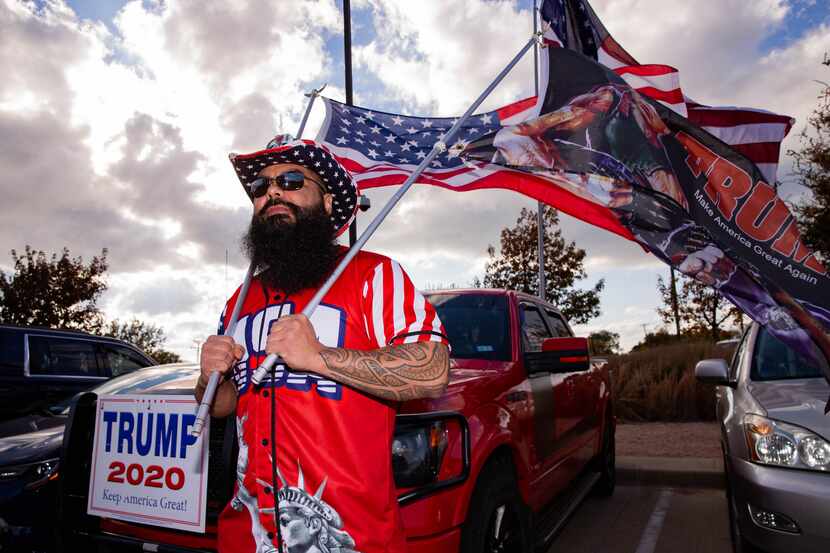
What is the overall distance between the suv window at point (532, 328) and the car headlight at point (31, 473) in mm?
3021

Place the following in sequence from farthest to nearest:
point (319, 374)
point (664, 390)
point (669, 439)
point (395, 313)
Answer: point (664, 390) < point (669, 439) < point (395, 313) < point (319, 374)

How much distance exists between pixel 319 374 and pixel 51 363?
786 centimetres

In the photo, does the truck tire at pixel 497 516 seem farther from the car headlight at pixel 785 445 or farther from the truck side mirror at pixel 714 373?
the truck side mirror at pixel 714 373

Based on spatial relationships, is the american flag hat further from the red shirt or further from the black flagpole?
the black flagpole

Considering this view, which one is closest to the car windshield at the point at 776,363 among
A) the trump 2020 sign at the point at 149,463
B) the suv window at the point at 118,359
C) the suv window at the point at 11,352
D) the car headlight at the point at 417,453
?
the car headlight at the point at 417,453

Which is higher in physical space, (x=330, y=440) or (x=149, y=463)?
(x=330, y=440)

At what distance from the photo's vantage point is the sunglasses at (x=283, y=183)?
2295 millimetres

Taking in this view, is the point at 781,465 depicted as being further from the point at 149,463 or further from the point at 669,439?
the point at 669,439

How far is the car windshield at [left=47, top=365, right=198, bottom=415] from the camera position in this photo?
4.36 m

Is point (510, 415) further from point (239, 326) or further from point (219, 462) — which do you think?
point (239, 326)

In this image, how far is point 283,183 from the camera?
229 centimetres

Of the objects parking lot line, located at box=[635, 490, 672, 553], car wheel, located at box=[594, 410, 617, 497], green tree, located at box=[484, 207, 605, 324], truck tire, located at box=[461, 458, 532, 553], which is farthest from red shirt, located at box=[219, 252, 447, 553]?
green tree, located at box=[484, 207, 605, 324]

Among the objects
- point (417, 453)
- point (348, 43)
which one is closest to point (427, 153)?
point (417, 453)

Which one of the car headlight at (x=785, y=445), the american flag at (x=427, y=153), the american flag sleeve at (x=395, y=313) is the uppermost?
the american flag at (x=427, y=153)
